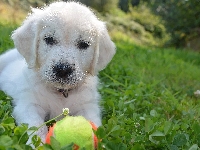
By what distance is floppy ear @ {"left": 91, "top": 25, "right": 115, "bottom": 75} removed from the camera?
11.7ft

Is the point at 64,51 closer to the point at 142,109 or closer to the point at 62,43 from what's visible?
the point at 62,43

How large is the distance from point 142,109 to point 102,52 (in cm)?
96

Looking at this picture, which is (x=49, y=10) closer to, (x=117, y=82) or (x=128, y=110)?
(x=128, y=110)

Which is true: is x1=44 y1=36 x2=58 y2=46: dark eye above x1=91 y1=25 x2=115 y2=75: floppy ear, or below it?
above

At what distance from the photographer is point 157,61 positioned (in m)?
7.90

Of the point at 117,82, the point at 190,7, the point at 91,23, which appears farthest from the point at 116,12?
the point at 91,23

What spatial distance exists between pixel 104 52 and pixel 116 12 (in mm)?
21539

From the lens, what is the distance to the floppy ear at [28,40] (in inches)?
133

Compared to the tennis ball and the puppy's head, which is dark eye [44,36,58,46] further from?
the tennis ball

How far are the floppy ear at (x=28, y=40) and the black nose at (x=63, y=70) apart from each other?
408 millimetres

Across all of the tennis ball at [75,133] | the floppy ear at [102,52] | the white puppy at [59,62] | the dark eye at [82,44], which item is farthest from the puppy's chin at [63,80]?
the tennis ball at [75,133]

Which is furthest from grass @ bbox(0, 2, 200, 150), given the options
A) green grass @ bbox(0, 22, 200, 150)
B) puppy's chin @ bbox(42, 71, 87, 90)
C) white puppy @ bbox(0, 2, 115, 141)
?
puppy's chin @ bbox(42, 71, 87, 90)

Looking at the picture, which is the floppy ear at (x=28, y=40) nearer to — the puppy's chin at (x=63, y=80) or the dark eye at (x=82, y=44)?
the puppy's chin at (x=63, y=80)

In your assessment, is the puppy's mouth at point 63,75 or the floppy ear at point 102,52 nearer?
the puppy's mouth at point 63,75
